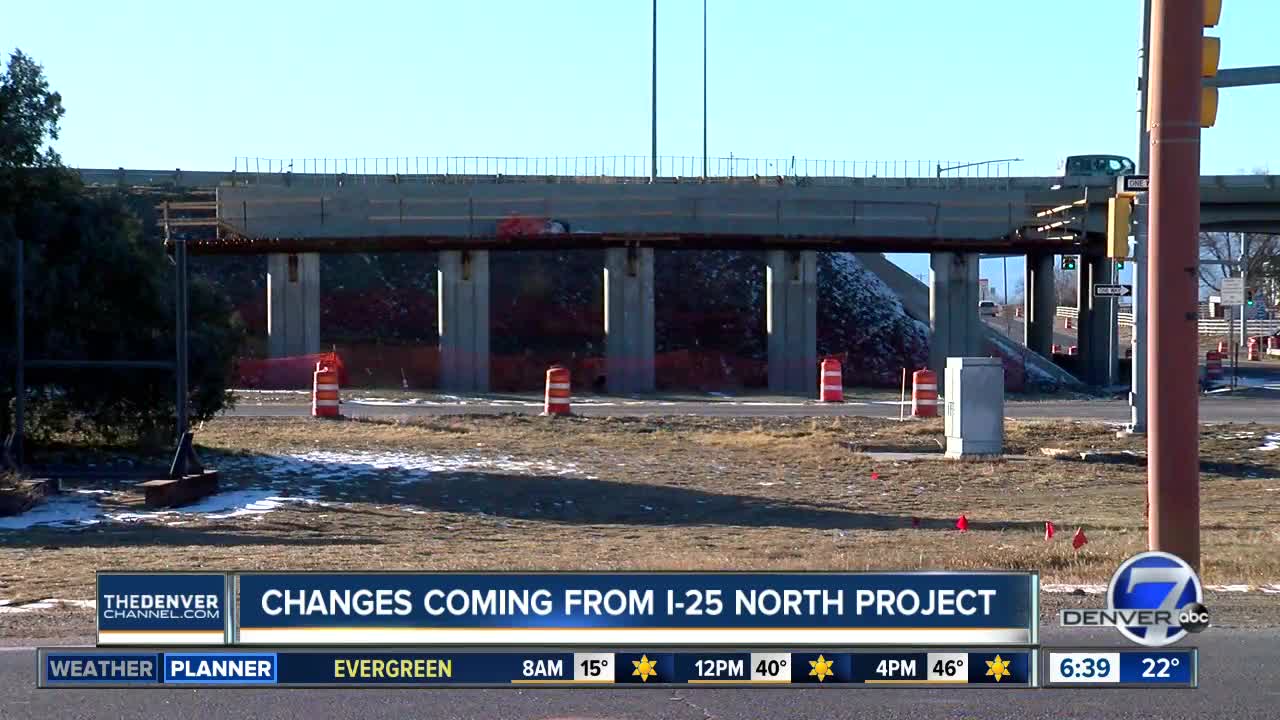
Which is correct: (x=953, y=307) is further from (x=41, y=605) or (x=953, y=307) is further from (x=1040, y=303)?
(x=41, y=605)

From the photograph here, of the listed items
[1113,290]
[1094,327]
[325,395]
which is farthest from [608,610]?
[1094,327]

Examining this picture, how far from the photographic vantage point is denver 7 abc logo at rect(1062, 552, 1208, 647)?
655cm

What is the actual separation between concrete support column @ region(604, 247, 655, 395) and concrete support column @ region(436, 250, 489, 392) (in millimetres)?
3497

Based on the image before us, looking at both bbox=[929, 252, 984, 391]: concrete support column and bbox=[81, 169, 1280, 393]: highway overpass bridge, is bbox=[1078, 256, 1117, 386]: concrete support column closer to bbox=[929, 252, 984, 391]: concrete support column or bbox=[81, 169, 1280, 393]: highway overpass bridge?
bbox=[81, 169, 1280, 393]: highway overpass bridge

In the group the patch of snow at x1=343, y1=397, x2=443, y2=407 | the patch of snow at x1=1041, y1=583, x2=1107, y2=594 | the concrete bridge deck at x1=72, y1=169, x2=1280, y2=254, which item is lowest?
the patch of snow at x1=1041, y1=583, x2=1107, y2=594

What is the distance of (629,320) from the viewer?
40.4m

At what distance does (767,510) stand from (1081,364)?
31.3 m

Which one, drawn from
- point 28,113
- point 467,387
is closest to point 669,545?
point 28,113

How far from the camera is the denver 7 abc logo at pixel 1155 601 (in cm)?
655

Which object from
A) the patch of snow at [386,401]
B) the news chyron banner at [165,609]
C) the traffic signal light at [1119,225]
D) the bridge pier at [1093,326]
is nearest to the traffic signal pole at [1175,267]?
the news chyron banner at [165,609]

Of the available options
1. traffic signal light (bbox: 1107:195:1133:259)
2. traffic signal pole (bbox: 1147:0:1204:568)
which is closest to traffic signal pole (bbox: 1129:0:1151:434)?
traffic signal light (bbox: 1107:195:1133:259)

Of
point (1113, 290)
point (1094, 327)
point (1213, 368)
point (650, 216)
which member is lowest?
point (1213, 368)

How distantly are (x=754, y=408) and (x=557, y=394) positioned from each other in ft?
17.6

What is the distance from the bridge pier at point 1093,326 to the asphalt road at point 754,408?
8.73 m
